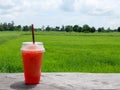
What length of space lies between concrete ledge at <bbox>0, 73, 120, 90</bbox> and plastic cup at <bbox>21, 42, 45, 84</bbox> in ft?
0.22

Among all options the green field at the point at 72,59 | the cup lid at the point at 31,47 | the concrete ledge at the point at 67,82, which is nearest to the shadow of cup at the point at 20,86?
the concrete ledge at the point at 67,82

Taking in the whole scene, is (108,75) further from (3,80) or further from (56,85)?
(3,80)

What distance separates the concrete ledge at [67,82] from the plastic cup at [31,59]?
67 mm

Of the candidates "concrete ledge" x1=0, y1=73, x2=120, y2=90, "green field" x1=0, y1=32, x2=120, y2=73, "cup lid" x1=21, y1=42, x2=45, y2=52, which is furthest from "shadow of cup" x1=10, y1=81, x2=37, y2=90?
"green field" x1=0, y1=32, x2=120, y2=73

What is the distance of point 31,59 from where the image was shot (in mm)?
2625

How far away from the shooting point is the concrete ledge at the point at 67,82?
8.50 ft

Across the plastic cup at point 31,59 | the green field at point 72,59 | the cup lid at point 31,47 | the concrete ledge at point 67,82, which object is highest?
the cup lid at point 31,47

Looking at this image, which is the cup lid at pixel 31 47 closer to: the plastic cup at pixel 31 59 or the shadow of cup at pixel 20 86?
the plastic cup at pixel 31 59

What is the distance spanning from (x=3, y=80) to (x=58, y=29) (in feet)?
A: 235

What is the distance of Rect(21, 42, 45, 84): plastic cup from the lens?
2.63m

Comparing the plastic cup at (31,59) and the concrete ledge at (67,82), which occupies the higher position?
the plastic cup at (31,59)

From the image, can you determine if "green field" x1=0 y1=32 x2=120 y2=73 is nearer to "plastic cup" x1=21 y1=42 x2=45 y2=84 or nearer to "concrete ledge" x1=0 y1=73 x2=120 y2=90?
"concrete ledge" x1=0 y1=73 x2=120 y2=90

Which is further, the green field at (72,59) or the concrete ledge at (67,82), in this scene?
the green field at (72,59)

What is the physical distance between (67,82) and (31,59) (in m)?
0.37
